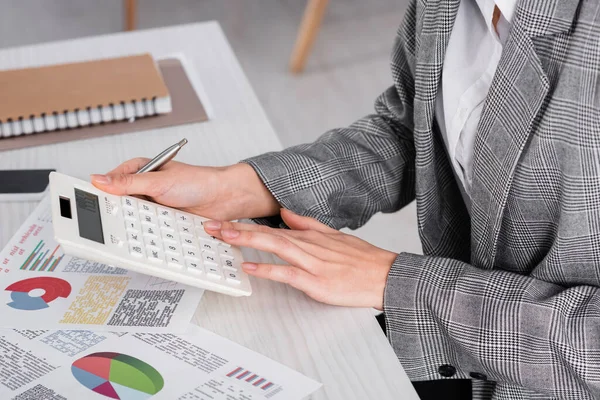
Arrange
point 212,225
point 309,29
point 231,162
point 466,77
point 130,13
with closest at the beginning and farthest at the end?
point 212,225, point 466,77, point 231,162, point 309,29, point 130,13

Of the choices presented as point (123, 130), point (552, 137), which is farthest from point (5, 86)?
point (552, 137)

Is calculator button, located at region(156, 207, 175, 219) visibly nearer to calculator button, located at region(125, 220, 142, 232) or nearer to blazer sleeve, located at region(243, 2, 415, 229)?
calculator button, located at region(125, 220, 142, 232)

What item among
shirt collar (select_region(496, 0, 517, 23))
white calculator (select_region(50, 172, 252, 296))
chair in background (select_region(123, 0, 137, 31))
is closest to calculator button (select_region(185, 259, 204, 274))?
white calculator (select_region(50, 172, 252, 296))

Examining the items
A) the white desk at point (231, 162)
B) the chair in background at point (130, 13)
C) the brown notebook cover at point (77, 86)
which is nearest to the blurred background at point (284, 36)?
the chair in background at point (130, 13)

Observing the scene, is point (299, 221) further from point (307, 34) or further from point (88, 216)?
point (307, 34)

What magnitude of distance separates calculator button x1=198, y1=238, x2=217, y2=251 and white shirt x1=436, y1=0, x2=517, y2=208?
29 centimetres

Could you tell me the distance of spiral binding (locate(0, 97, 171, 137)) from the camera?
37.8 inches

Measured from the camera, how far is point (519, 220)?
767 mm

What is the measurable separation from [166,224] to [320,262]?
5.9 inches

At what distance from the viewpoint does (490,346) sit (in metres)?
0.70

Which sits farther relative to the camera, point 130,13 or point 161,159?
point 130,13

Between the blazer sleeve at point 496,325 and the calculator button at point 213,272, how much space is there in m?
0.17

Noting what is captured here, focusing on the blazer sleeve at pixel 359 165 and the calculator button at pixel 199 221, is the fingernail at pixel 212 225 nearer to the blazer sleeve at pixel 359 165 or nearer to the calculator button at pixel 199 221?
the calculator button at pixel 199 221

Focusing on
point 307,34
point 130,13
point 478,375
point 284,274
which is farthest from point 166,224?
point 130,13
